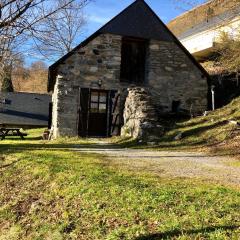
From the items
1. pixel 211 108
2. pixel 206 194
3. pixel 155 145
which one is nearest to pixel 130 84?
pixel 211 108

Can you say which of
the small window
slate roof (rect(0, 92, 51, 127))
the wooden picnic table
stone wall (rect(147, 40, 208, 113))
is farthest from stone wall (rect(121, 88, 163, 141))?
slate roof (rect(0, 92, 51, 127))

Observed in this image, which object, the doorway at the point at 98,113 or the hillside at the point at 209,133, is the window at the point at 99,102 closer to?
the doorway at the point at 98,113

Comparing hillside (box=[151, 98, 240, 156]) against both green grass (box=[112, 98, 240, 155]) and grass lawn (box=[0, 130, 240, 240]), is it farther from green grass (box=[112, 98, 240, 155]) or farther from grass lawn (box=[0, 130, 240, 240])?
grass lawn (box=[0, 130, 240, 240])

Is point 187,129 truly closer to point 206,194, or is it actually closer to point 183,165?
point 183,165

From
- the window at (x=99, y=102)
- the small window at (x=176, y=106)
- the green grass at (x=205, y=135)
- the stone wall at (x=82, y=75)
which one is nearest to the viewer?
the green grass at (x=205, y=135)

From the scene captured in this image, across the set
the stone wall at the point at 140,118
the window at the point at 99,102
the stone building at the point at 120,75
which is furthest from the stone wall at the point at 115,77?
the stone wall at the point at 140,118

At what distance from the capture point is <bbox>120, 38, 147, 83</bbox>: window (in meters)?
21.7

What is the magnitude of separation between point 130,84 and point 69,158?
32.1 ft

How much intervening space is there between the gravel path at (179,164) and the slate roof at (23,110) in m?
24.5

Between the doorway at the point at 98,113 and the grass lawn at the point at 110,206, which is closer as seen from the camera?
the grass lawn at the point at 110,206

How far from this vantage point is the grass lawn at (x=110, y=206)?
624 cm

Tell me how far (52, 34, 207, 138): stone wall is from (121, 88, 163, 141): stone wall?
4.16ft

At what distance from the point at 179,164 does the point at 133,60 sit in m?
11.8

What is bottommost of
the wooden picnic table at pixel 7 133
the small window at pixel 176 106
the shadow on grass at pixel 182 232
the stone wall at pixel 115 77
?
the wooden picnic table at pixel 7 133
